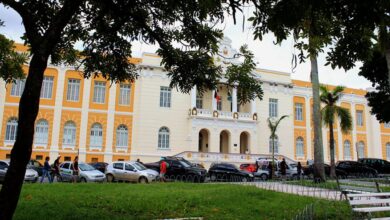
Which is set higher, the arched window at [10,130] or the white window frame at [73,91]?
the white window frame at [73,91]

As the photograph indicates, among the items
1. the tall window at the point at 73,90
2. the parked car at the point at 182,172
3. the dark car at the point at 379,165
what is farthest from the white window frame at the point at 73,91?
the dark car at the point at 379,165

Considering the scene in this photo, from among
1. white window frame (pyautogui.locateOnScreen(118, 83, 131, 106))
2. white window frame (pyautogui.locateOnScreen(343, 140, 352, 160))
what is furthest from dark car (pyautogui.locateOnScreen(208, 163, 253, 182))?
white window frame (pyautogui.locateOnScreen(343, 140, 352, 160))

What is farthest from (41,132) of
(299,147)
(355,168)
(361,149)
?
(361,149)

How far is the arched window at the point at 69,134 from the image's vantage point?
33.7m

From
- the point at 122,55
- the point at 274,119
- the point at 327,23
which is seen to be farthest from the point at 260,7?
the point at 274,119

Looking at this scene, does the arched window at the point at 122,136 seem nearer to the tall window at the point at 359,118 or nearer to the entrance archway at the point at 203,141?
the entrance archway at the point at 203,141

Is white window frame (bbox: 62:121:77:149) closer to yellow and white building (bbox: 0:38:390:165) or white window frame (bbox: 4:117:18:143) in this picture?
yellow and white building (bbox: 0:38:390:165)

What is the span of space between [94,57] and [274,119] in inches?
1357

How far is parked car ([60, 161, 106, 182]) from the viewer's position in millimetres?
20625

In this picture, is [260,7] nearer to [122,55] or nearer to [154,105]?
[122,55]

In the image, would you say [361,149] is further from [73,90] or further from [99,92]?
[73,90]

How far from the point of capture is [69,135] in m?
33.9

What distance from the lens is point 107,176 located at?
21.8 metres

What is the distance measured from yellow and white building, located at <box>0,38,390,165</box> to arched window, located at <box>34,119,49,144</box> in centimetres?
8
